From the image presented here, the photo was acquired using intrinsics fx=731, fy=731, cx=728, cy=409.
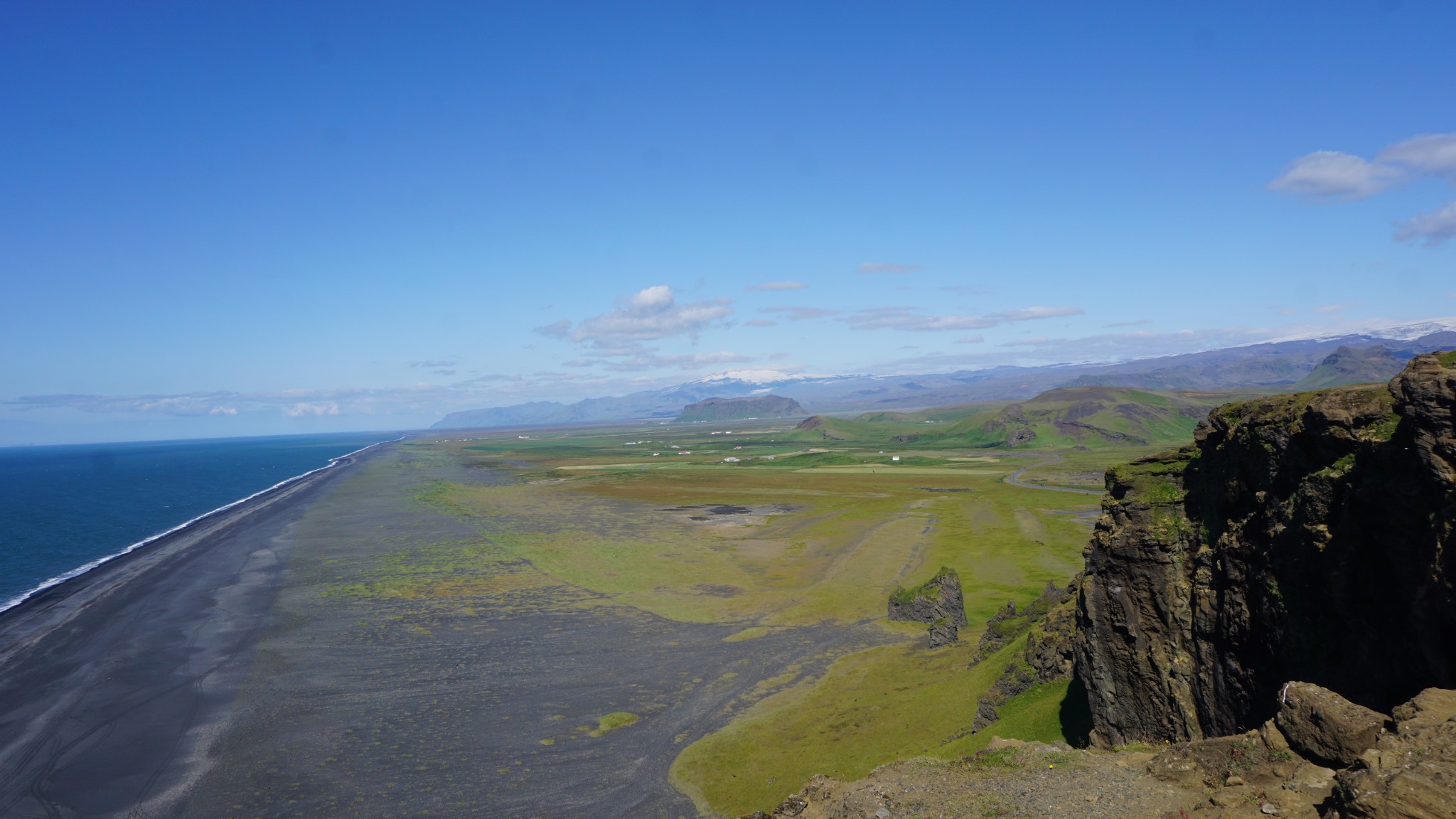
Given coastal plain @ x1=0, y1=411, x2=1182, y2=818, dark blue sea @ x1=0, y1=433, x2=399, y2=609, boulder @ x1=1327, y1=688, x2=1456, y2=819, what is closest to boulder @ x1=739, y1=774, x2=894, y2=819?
coastal plain @ x1=0, y1=411, x2=1182, y2=818

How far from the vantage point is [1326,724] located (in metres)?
16.2

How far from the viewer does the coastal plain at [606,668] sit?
32438 millimetres

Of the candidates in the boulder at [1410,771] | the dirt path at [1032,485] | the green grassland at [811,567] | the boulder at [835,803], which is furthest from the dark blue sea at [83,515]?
the dirt path at [1032,485]

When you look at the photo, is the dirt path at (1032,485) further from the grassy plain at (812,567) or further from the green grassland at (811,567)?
the grassy plain at (812,567)

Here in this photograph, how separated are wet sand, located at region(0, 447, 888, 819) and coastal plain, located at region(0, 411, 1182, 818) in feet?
0.62

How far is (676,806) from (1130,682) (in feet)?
60.5

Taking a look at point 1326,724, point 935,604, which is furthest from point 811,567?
point 1326,724

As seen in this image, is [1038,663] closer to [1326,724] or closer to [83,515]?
[1326,724]

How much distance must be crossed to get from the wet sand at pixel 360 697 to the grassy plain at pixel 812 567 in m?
2.28

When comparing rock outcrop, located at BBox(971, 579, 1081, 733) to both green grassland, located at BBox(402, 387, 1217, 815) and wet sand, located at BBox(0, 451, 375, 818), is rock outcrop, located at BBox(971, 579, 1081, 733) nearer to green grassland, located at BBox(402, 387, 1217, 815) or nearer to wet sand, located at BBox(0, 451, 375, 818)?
green grassland, located at BBox(402, 387, 1217, 815)

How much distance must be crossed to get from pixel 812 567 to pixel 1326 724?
196 feet

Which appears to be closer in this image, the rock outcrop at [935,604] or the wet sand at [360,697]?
the wet sand at [360,697]

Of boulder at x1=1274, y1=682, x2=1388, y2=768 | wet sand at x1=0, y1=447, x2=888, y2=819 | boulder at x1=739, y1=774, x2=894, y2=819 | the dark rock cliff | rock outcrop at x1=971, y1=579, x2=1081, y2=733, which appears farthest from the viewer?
wet sand at x1=0, y1=447, x2=888, y2=819

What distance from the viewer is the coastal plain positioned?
3244 centimetres
